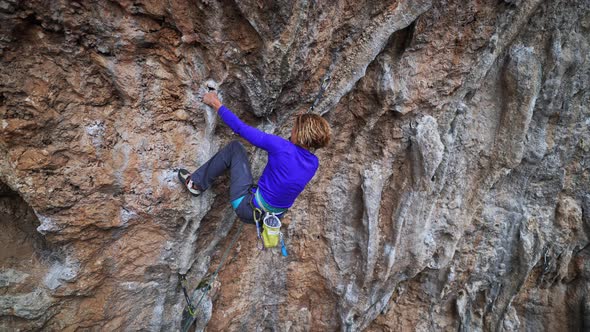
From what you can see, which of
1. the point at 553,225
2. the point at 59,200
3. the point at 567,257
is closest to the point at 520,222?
the point at 553,225

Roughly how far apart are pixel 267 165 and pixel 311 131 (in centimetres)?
61

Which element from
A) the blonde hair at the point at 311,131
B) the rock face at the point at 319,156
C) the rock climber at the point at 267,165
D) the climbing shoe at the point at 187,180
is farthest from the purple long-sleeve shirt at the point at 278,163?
the climbing shoe at the point at 187,180

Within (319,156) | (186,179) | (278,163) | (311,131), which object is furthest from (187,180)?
(319,156)

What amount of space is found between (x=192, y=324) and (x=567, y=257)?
642 cm

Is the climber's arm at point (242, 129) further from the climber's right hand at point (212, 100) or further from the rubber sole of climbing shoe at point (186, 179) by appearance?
the rubber sole of climbing shoe at point (186, 179)

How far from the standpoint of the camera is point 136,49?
2.88 metres

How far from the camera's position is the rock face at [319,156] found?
113 inches

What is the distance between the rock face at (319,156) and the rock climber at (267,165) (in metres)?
0.22

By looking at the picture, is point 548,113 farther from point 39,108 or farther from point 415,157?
point 39,108

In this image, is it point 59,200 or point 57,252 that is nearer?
point 59,200

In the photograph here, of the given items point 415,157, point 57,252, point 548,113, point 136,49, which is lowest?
point 57,252

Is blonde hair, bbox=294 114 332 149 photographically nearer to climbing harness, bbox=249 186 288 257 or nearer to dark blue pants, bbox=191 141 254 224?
dark blue pants, bbox=191 141 254 224

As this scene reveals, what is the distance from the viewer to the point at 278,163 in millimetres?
3223

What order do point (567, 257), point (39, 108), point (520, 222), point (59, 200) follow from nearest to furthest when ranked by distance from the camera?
point (39, 108) < point (59, 200) < point (520, 222) < point (567, 257)
